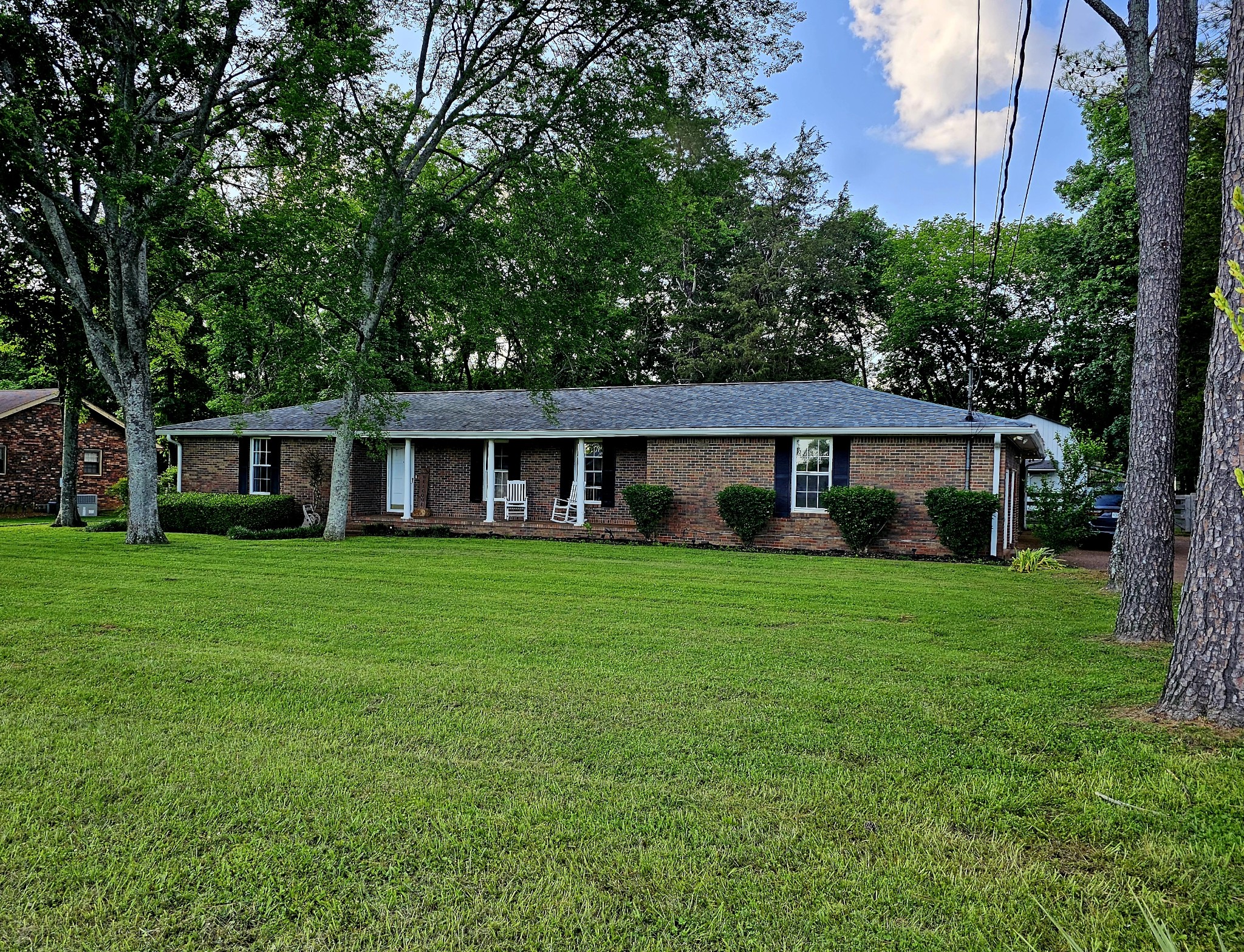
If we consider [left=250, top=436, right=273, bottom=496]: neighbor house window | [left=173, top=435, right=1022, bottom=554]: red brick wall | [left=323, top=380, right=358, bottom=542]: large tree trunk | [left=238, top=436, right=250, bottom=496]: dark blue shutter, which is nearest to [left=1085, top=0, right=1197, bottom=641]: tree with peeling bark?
[left=173, top=435, right=1022, bottom=554]: red brick wall

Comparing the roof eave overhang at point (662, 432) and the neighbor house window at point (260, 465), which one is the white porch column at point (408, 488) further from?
the neighbor house window at point (260, 465)

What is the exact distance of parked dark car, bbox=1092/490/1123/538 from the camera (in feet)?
58.8

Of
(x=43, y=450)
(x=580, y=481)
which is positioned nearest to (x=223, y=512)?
(x=580, y=481)

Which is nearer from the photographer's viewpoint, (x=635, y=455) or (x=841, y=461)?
(x=841, y=461)

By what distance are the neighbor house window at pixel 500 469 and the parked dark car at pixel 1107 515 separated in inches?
544

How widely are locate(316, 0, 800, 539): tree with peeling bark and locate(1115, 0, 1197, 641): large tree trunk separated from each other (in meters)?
10.5

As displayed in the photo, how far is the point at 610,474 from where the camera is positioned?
18.0 meters

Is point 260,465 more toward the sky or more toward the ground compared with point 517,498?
more toward the sky

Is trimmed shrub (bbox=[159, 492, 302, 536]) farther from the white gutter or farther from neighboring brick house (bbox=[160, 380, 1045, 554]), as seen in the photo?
the white gutter

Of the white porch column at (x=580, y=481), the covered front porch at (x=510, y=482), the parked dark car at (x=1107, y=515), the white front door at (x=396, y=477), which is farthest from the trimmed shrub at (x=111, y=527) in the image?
the parked dark car at (x=1107, y=515)

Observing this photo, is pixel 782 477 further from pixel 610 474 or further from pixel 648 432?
pixel 610 474

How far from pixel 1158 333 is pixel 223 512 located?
18429 millimetres

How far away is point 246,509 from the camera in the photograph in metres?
18.2

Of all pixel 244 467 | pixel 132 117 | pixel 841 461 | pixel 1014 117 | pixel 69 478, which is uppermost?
pixel 132 117
